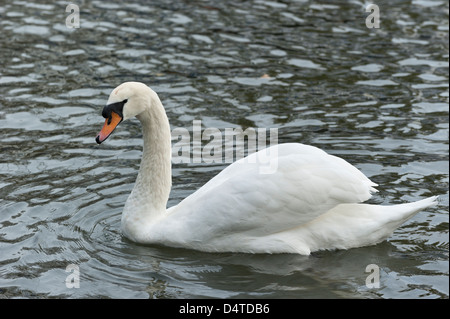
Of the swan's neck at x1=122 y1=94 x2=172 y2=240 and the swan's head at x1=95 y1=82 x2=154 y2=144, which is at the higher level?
the swan's head at x1=95 y1=82 x2=154 y2=144

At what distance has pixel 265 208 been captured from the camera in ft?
A: 25.4

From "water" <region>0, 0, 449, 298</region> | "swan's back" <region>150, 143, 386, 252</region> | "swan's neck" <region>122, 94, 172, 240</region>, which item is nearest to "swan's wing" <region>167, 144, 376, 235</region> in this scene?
"swan's back" <region>150, 143, 386, 252</region>

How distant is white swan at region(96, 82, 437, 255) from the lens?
306 inches

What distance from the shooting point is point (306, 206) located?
7777 millimetres

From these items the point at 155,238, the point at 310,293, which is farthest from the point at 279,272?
the point at 155,238

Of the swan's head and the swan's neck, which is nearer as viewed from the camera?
the swan's head

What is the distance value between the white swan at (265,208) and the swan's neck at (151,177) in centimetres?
A: 1

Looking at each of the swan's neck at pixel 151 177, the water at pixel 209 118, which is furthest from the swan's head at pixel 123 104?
the water at pixel 209 118

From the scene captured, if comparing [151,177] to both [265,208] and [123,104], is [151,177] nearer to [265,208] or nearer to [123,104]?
[123,104]

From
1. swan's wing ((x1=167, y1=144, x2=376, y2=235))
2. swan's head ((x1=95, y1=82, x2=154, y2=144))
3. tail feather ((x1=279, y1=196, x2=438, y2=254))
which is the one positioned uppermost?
swan's head ((x1=95, y1=82, x2=154, y2=144))

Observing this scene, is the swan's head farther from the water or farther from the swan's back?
the water

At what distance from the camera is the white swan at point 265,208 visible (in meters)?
7.77

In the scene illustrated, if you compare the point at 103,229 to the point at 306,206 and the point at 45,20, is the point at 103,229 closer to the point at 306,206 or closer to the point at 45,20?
the point at 306,206

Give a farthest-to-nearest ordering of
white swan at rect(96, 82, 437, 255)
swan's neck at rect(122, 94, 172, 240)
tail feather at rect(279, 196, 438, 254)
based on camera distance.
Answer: swan's neck at rect(122, 94, 172, 240) → tail feather at rect(279, 196, 438, 254) → white swan at rect(96, 82, 437, 255)
